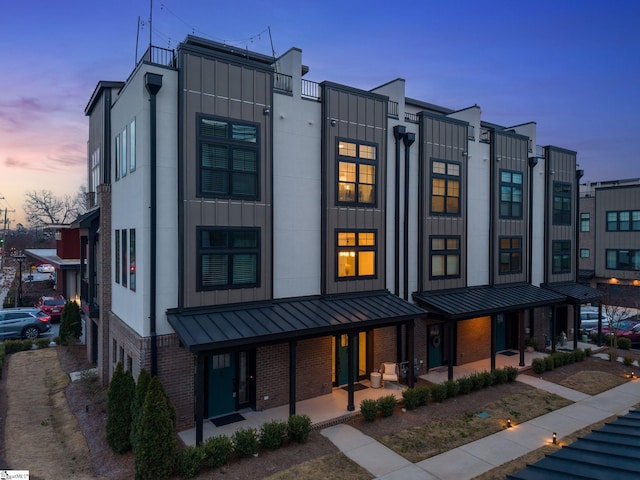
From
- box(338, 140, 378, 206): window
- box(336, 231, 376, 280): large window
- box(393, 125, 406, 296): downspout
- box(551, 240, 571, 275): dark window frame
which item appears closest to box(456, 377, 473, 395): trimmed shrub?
box(393, 125, 406, 296): downspout

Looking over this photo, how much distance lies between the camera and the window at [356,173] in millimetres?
15797

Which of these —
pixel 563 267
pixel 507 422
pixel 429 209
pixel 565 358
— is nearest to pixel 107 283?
pixel 429 209

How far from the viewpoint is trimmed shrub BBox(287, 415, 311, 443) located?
11.7 metres

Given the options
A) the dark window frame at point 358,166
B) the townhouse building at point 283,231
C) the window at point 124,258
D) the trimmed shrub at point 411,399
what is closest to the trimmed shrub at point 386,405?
the trimmed shrub at point 411,399

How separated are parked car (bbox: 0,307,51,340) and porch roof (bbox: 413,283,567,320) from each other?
2257 cm

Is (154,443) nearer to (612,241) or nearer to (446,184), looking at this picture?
(446,184)

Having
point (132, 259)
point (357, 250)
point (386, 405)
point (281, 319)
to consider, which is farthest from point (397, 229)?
point (132, 259)

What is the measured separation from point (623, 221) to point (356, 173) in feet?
117

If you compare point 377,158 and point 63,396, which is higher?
point 377,158

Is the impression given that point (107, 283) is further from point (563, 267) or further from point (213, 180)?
point (563, 267)

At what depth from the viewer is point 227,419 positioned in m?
13.2

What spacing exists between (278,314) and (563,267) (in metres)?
19.4

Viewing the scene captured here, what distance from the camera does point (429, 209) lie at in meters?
18.5

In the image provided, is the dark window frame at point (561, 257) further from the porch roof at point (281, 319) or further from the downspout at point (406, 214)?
the porch roof at point (281, 319)
